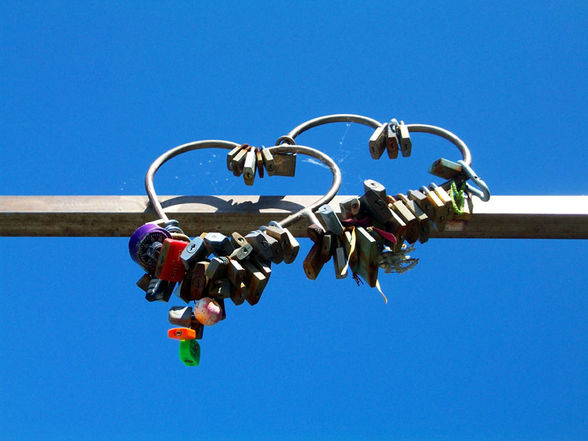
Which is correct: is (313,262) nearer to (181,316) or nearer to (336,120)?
(181,316)

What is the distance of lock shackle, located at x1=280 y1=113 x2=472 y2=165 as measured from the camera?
298 centimetres

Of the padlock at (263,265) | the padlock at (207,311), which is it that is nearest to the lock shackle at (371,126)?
the padlock at (263,265)

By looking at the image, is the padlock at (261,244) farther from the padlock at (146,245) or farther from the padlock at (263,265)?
the padlock at (146,245)

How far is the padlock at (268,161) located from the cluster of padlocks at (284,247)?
0.11 metres

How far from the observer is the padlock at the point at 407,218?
2533 millimetres

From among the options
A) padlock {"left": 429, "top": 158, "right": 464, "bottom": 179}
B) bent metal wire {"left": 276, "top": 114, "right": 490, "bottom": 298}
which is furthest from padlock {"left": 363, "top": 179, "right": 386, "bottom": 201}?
padlock {"left": 429, "top": 158, "right": 464, "bottom": 179}

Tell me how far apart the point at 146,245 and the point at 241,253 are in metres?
0.32

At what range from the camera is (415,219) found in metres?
2.55

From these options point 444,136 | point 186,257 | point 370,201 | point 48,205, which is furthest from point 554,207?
point 48,205

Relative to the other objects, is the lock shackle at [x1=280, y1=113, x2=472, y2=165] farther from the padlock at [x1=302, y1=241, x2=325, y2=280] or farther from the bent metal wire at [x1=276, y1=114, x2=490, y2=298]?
the padlock at [x1=302, y1=241, x2=325, y2=280]

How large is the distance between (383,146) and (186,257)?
1000mm

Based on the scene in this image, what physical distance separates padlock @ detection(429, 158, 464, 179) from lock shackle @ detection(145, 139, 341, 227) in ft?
1.17

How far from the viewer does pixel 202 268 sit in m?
2.27

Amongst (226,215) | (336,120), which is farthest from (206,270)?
(336,120)
